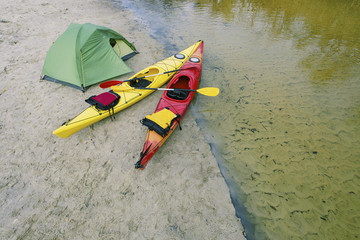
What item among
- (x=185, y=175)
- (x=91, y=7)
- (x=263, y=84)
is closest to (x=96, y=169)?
(x=185, y=175)

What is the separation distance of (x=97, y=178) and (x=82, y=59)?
4950 mm

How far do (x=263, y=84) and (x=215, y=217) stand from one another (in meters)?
6.37

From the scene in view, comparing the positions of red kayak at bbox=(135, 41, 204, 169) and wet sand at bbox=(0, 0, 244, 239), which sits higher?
red kayak at bbox=(135, 41, 204, 169)

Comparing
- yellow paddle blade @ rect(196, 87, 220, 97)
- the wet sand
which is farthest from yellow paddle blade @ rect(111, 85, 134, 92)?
yellow paddle blade @ rect(196, 87, 220, 97)

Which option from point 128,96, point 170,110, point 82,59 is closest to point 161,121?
point 170,110

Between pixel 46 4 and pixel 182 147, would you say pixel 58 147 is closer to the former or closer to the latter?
pixel 182 147

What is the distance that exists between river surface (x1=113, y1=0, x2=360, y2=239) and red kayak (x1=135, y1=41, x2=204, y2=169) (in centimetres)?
78

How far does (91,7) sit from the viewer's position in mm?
16031

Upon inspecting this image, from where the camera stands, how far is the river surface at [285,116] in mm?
4148

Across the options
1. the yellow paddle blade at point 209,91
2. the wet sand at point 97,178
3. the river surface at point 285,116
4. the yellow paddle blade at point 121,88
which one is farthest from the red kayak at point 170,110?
the yellow paddle blade at point 121,88

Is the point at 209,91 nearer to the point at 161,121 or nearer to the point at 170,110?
the point at 170,110

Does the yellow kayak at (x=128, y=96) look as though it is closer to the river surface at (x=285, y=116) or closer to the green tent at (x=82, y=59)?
the green tent at (x=82, y=59)

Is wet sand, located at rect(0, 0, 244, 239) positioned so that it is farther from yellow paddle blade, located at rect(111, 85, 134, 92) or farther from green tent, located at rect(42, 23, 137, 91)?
yellow paddle blade, located at rect(111, 85, 134, 92)

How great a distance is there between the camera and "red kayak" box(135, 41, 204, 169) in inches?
188
